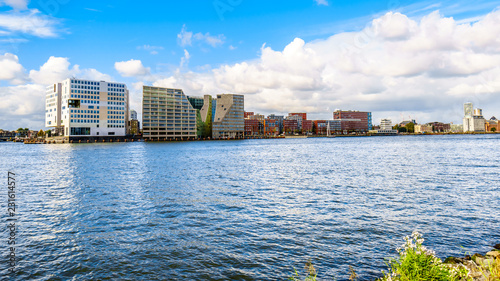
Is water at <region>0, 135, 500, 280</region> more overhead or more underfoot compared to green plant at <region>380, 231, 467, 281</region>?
more underfoot

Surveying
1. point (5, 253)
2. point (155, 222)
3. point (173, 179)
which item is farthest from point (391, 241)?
point (173, 179)

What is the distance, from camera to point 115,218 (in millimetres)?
22516

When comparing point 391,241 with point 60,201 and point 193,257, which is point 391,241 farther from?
point 60,201

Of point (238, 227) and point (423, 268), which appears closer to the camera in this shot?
point (423, 268)

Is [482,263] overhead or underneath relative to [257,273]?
overhead

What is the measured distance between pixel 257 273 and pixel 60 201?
958 inches

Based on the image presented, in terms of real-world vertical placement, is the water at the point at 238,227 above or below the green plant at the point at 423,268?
below

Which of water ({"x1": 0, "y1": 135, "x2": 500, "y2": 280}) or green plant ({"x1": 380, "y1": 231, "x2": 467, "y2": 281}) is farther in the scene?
water ({"x1": 0, "y1": 135, "x2": 500, "y2": 280})

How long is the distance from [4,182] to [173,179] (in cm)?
2296

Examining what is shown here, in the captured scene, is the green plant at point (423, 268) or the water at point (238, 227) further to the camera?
the water at point (238, 227)

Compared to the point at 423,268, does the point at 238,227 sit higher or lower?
lower

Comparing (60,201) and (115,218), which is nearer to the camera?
(115,218)

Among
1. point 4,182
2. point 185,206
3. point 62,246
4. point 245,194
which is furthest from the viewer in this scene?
point 4,182

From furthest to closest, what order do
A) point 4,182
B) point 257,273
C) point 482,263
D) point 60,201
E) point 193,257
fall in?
1. point 4,182
2. point 60,201
3. point 193,257
4. point 257,273
5. point 482,263
